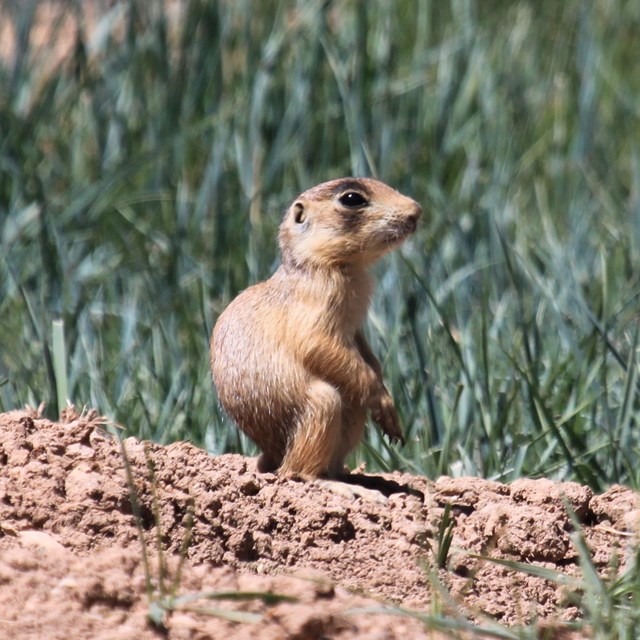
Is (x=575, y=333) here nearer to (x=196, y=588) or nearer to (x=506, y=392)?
(x=506, y=392)

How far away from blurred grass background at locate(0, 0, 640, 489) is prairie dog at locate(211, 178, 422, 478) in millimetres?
449

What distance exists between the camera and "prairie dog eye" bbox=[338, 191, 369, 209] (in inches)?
149

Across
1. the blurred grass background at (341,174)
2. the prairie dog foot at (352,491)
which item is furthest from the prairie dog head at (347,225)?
the prairie dog foot at (352,491)

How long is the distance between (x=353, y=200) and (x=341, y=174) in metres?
2.63

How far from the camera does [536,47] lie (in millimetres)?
7312

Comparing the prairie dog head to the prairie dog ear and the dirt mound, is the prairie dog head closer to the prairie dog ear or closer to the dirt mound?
the prairie dog ear

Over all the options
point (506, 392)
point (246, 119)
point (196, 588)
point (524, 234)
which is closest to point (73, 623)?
point (196, 588)

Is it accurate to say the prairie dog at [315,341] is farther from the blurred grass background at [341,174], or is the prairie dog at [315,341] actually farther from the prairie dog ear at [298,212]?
the blurred grass background at [341,174]

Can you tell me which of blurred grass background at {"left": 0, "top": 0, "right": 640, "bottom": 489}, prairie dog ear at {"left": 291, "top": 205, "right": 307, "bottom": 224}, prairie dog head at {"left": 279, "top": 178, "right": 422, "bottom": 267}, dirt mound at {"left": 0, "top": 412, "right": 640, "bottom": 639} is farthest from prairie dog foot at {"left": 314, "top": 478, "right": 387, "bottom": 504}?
prairie dog ear at {"left": 291, "top": 205, "right": 307, "bottom": 224}

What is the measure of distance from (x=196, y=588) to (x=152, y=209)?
4.00 meters

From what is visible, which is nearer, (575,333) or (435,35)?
(575,333)

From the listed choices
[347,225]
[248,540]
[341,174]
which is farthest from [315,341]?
[341,174]

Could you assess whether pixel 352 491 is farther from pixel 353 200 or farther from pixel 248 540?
pixel 353 200

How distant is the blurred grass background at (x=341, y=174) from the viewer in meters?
4.21
